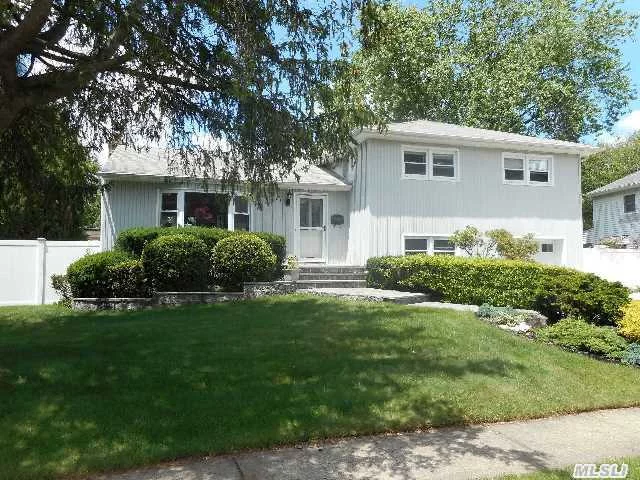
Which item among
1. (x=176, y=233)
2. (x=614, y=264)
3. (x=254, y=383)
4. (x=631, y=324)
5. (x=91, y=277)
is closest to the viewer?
(x=254, y=383)

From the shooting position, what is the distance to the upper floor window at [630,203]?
27164 millimetres

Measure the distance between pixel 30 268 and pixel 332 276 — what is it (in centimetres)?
793

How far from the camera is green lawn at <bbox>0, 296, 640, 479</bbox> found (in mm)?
4301

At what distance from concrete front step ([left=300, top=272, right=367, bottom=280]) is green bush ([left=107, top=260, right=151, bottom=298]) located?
13.9 ft

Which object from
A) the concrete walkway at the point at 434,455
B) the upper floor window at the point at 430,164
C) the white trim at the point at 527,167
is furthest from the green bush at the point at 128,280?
the white trim at the point at 527,167

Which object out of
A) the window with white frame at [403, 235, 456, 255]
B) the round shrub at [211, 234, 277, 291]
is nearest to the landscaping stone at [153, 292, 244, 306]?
the round shrub at [211, 234, 277, 291]

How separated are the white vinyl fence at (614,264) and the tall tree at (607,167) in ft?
67.7

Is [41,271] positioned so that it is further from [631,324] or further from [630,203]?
[630,203]

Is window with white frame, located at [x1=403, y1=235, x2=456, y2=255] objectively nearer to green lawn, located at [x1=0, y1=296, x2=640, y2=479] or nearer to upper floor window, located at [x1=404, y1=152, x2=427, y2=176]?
upper floor window, located at [x1=404, y1=152, x2=427, y2=176]

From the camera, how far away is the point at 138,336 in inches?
311

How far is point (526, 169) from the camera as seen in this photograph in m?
17.5

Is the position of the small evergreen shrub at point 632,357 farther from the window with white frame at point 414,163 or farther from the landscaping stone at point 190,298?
the window with white frame at point 414,163

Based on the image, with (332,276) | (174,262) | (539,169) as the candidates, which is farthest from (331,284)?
(539,169)

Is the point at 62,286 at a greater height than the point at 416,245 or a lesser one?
lesser
